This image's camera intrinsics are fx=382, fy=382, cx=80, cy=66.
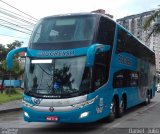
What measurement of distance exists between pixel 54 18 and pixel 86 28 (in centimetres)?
137

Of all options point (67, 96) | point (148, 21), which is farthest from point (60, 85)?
point (148, 21)

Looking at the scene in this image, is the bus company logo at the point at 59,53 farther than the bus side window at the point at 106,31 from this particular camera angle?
No

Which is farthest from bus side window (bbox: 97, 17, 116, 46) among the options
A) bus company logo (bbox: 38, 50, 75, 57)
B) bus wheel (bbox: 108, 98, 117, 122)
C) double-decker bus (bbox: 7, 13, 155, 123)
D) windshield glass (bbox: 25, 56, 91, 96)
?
bus wheel (bbox: 108, 98, 117, 122)

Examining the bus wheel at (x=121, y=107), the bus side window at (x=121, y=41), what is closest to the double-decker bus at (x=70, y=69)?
the bus side window at (x=121, y=41)

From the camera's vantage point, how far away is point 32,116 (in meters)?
12.0

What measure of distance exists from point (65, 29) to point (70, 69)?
1495 millimetres

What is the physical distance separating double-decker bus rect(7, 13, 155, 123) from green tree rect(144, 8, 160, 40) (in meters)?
9.47

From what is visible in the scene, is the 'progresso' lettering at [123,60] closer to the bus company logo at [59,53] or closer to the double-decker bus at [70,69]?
the double-decker bus at [70,69]

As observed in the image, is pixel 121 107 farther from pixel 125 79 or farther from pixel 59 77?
pixel 59 77

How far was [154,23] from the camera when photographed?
24.3 m

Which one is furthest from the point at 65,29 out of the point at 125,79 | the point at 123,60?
the point at 125,79

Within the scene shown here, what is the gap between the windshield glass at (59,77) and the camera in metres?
11.8

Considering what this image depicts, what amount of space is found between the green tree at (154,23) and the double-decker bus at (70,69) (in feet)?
31.1

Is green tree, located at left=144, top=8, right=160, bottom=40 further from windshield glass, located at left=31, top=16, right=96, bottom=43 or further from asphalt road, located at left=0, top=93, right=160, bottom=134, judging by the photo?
windshield glass, located at left=31, top=16, right=96, bottom=43
